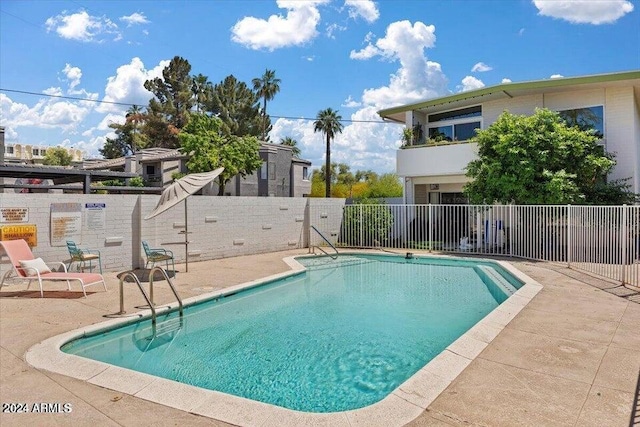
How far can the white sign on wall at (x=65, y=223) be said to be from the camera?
10.5 meters

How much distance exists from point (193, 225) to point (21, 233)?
509 centimetres

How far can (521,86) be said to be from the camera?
1766cm

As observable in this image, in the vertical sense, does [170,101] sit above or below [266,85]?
below

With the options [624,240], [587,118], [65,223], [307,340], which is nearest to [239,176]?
[65,223]

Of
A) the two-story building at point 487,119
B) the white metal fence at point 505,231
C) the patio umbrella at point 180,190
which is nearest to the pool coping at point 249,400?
the patio umbrella at point 180,190

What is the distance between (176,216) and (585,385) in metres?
11.9

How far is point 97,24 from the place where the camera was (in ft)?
63.0

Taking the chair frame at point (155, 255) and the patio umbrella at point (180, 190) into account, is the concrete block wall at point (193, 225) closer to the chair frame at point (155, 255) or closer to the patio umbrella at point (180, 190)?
the chair frame at point (155, 255)

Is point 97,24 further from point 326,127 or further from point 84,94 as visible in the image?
point 326,127

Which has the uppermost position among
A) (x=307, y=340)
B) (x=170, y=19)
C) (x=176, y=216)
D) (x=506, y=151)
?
(x=170, y=19)

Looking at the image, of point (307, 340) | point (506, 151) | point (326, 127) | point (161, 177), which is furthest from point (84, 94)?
point (307, 340)

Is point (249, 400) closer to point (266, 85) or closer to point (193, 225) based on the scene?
point (193, 225)

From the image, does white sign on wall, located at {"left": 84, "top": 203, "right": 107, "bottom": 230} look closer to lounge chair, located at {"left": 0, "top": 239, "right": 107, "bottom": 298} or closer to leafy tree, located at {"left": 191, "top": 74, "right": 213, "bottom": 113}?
lounge chair, located at {"left": 0, "top": 239, "right": 107, "bottom": 298}

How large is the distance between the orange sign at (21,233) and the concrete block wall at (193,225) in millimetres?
139
